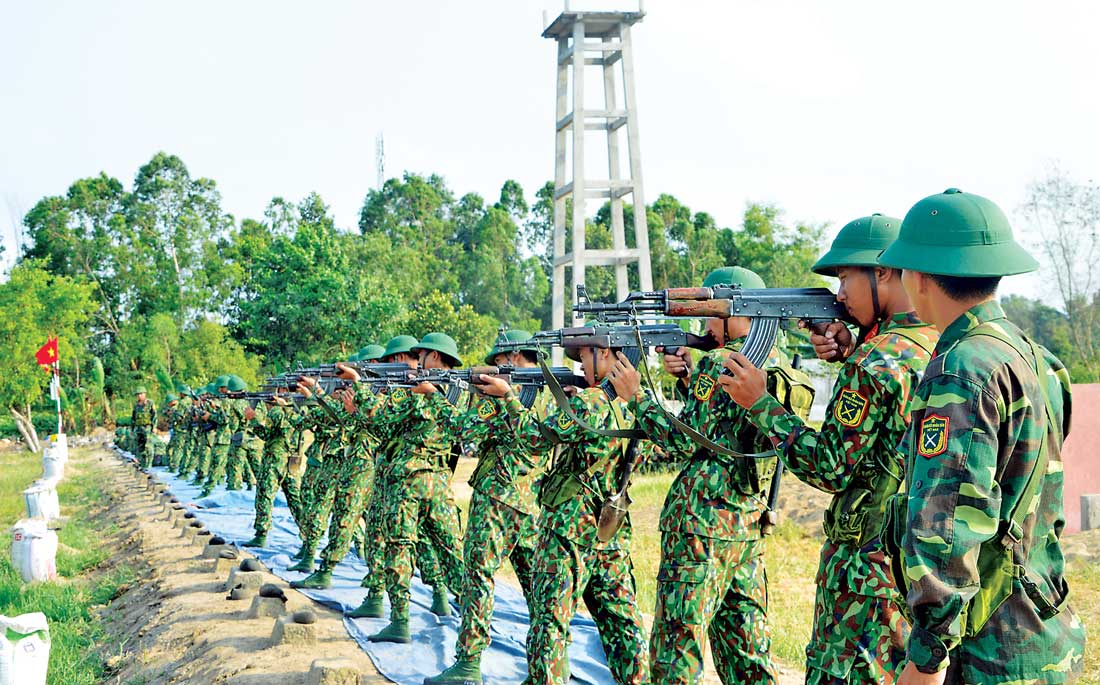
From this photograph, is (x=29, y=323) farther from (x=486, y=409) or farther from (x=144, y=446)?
(x=486, y=409)

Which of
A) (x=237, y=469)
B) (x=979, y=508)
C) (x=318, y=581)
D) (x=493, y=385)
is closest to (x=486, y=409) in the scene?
(x=493, y=385)

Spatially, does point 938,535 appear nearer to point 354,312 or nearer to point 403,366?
point 403,366

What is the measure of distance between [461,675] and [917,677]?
4500mm

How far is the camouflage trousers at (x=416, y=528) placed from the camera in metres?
7.95

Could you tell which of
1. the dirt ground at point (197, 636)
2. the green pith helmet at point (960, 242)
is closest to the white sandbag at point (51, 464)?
the dirt ground at point (197, 636)

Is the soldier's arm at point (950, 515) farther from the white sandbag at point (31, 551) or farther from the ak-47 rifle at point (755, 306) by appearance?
the white sandbag at point (31, 551)

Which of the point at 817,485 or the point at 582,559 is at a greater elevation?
the point at 817,485

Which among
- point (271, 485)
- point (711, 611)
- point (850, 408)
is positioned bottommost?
point (271, 485)

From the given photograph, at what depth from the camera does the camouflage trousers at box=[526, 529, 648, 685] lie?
17.6ft

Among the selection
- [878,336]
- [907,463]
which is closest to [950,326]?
[907,463]

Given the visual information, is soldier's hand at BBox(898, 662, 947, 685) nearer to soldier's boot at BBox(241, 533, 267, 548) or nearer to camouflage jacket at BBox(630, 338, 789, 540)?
camouflage jacket at BBox(630, 338, 789, 540)

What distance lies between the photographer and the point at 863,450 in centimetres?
362

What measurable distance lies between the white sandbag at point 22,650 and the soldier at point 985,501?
5.39 metres

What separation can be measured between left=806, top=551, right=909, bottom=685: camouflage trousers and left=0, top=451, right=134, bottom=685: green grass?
6429 millimetres
